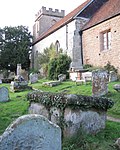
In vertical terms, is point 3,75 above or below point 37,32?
below

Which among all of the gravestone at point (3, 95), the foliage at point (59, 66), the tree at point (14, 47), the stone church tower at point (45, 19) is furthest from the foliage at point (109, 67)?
the stone church tower at point (45, 19)

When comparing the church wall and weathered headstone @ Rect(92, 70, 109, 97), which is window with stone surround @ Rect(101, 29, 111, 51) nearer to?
the church wall

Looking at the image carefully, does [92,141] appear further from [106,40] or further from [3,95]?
[106,40]

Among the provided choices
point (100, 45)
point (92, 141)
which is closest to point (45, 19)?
point (100, 45)

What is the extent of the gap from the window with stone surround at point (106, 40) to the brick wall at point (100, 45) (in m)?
0.27

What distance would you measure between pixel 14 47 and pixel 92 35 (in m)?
19.1

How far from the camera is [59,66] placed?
24203 millimetres

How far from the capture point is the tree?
127ft

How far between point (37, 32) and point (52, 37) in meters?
11.3

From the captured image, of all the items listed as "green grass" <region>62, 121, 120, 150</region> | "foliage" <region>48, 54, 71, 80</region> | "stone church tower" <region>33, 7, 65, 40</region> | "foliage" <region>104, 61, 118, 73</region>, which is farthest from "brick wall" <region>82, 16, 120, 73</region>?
"stone church tower" <region>33, 7, 65, 40</region>

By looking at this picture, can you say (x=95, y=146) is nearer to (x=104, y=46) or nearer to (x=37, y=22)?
(x=104, y=46)

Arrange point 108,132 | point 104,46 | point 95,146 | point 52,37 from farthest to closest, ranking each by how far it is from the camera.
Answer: point 52,37 → point 104,46 → point 108,132 → point 95,146

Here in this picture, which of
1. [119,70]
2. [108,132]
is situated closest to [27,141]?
[108,132]

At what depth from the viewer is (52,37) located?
32.7 m
